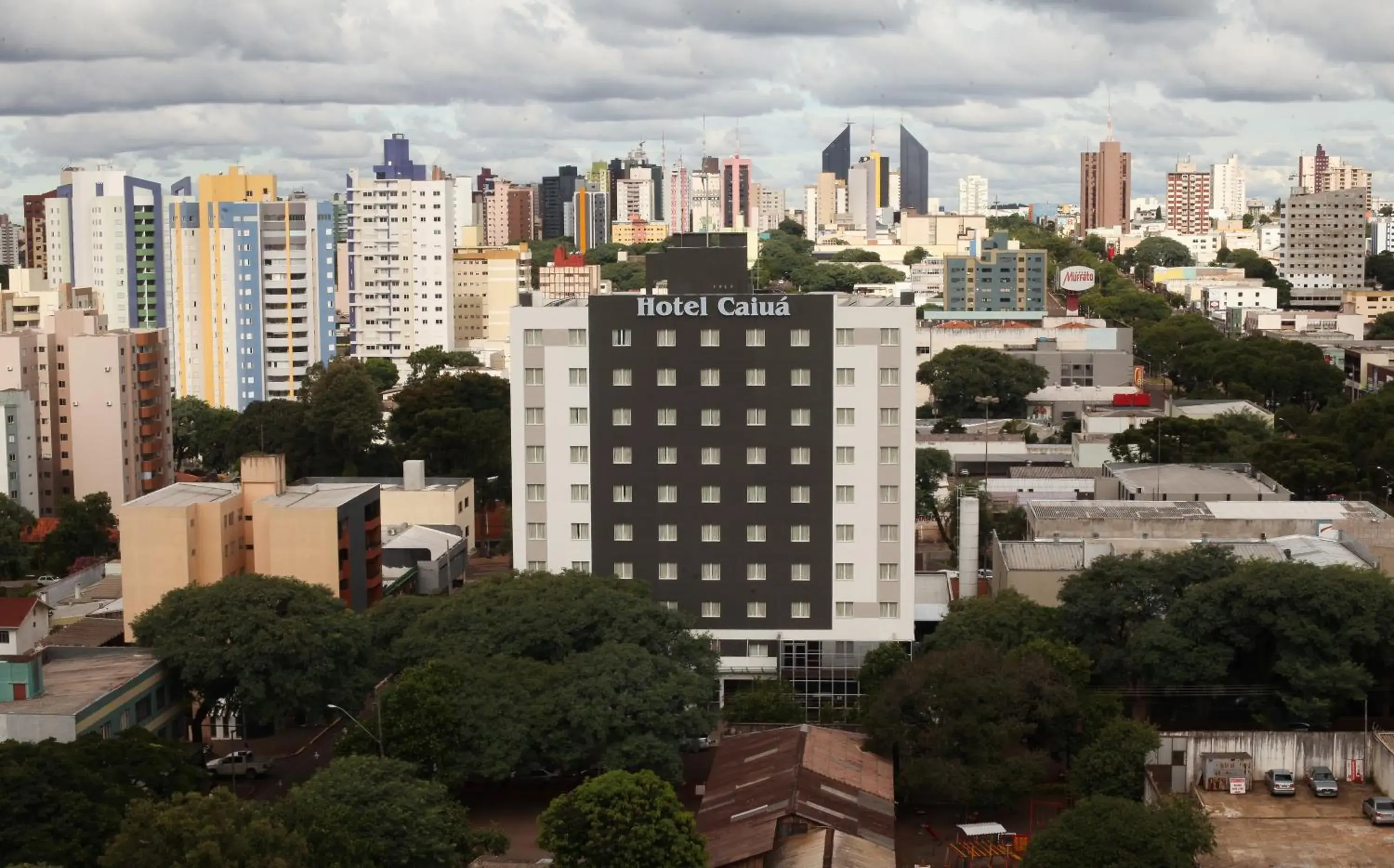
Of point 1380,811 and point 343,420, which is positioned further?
point 343,420

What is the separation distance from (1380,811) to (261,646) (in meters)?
16.5

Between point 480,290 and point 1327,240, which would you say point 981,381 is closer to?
point 480,290

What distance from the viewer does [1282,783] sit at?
27484mm

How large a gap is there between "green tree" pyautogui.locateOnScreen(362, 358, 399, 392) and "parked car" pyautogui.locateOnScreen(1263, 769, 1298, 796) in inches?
2273

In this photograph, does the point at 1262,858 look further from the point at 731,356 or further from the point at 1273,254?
the point at 1273,254

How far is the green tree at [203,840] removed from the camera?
20594 mm

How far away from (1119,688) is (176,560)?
16.4 meters

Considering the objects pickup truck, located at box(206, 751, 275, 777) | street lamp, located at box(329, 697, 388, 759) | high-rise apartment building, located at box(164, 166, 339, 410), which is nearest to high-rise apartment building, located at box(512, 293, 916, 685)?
street lamp, located at box(329, 697, 388, 759)

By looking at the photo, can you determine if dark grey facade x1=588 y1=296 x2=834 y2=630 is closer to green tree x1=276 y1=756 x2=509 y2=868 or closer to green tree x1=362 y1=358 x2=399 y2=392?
green tree x1=276 y1=756 x2=509 y2=868

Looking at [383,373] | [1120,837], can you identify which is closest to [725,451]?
[1120,837]

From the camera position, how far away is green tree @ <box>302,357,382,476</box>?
59022 mm

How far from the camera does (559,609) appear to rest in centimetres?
3020

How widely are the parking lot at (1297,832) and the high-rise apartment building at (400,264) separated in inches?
2560

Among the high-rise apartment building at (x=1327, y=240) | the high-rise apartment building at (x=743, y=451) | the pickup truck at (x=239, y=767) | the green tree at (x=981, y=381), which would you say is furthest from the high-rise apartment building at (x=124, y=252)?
the high-rise apartment building at (x=1327, y=240)
